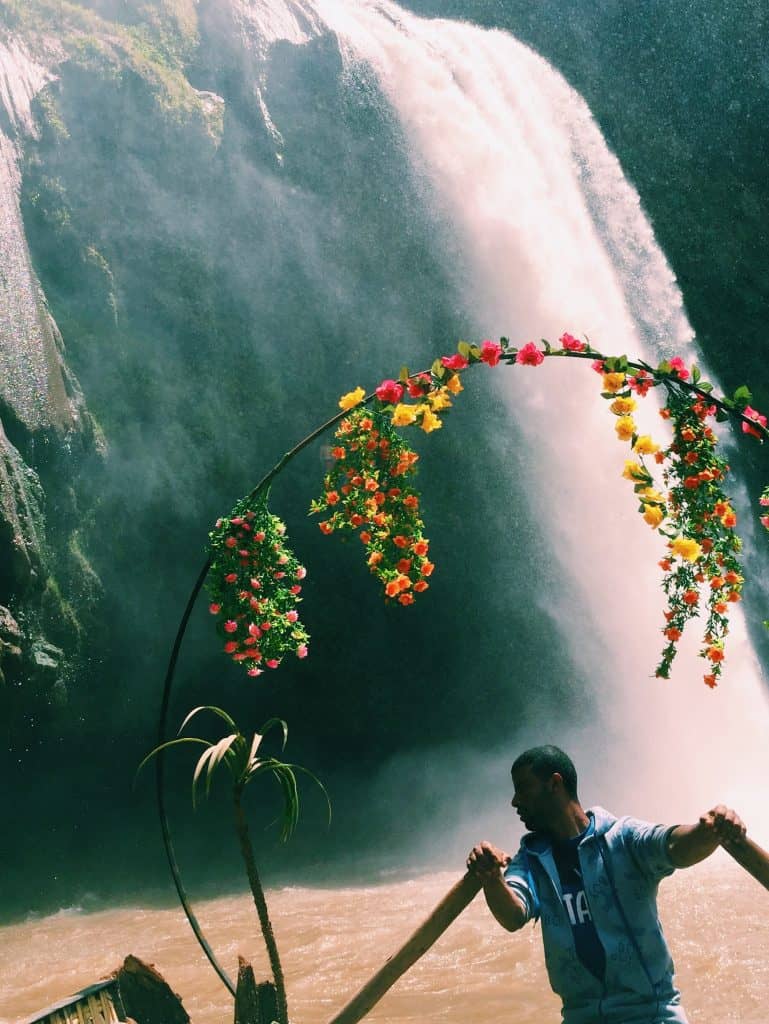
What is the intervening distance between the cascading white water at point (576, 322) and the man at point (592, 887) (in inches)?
317

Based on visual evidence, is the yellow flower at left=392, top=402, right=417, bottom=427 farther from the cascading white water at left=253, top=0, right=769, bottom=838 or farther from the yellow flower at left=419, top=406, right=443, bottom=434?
the cascading white water at left=253, top=0, right=769, bottom=838

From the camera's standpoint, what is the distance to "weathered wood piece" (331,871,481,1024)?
2209 millimetres

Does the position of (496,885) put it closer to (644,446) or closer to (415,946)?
(415,946)

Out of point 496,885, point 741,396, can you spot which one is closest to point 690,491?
point 741,396

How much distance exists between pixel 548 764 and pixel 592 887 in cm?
29

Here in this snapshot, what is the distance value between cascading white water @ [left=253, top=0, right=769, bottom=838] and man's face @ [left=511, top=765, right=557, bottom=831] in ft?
26.5

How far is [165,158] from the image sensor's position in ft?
39.8

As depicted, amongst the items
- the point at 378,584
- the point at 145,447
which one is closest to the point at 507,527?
the point at 378,584

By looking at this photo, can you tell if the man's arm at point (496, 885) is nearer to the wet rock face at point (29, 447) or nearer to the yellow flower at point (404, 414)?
the yellow flower at point (404, 414)

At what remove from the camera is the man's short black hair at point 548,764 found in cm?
239

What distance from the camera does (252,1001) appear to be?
3814mm

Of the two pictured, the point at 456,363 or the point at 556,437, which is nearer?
the point at 456,363

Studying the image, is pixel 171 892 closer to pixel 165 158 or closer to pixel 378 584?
pixel 378 584

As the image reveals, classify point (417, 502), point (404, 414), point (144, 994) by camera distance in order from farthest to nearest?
point (417, 502) < point (404, 414) < point (144, 994)
